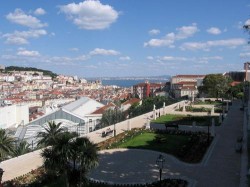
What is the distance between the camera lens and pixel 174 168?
19422 millimetres

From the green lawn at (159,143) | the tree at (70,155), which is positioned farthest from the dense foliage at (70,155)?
the green lawn at (159,143)

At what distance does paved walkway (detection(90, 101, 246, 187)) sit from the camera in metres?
17.2

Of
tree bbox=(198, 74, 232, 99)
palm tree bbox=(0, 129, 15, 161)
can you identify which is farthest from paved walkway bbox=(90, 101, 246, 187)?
tree bbox=(198, 74, 232, 99)

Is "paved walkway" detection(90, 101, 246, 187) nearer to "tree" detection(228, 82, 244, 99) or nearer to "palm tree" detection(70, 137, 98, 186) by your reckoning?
"palm tree" detection(70, 137, 98, 186)

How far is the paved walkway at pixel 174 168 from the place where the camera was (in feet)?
56.4

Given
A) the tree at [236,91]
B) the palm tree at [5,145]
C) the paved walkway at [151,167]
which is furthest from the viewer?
Result: the tree at [236,91]

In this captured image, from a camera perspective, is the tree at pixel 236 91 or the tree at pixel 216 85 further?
the tree at pixel 236 91

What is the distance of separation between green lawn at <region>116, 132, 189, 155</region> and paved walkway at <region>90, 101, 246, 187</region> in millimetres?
1290

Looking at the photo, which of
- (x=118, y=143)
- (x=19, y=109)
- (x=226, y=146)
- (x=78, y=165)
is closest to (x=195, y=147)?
(x=226, y=146)

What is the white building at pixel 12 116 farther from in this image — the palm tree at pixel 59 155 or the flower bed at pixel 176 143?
the palm tree at pixel 59 155

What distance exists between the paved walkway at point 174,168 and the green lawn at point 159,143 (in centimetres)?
129

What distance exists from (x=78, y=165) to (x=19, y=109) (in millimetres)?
57778

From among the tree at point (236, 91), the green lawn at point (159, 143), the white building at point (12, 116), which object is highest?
the tree at point (236, 91)

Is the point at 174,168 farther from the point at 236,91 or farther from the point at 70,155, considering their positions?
the point at 236,91
